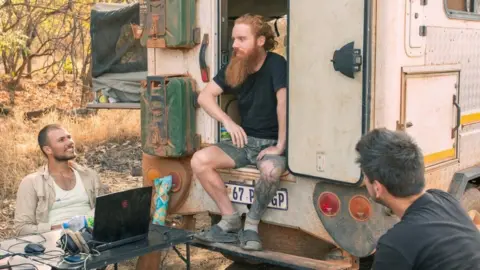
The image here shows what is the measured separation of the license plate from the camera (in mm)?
4316

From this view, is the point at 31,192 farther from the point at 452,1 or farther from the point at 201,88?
the point at 452,1

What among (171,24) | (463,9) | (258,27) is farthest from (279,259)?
(463,9)

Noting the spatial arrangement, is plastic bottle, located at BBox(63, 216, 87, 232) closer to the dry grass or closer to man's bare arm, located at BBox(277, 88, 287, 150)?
man's bare arm, located at BBox(277, 88, 287, 150)

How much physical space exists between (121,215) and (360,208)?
1.33 m

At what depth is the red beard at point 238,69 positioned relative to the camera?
4.48m

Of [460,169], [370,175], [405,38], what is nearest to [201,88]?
[405,38]

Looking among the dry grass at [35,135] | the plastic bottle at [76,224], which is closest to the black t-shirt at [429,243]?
the plastic bottle at [76,224]

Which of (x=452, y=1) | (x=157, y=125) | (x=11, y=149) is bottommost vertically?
(x=11, y=149)

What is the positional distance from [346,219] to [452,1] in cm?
154

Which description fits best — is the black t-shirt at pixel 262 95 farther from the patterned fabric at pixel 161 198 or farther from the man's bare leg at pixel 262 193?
the patterned fabric at pixel 161 198

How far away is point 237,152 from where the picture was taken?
4523mm

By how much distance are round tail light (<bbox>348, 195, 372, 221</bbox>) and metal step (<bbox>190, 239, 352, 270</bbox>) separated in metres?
0.32

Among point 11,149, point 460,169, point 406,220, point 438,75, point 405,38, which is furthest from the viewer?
point 11,149

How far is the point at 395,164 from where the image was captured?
2416 millimetres
